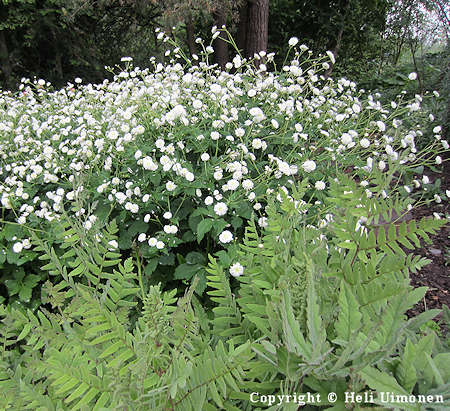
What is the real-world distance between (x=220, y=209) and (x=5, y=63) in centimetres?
745

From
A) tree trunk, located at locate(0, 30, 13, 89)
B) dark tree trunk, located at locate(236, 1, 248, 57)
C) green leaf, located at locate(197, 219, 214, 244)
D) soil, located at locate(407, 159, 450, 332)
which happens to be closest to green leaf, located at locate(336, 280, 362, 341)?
green leaf, located at locate(197, 219, 214, 244)

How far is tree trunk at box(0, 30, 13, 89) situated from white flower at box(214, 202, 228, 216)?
280 inches

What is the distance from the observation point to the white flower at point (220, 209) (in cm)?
182

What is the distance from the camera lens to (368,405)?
487 millimetres

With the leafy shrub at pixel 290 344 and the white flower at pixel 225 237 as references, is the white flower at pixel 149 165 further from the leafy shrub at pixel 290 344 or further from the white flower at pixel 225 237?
the leafy shrub at pixel 290 344

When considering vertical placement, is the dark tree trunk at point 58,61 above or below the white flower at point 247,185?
above

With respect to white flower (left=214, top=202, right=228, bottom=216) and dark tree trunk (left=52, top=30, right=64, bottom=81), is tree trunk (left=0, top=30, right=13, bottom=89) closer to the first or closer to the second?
dark tree trunk (left=52, top=30, right=64, bottom=81)

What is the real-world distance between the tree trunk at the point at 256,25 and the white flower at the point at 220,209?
3.96 meters

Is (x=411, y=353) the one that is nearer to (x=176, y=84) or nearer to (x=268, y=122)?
(x=268, y=122)

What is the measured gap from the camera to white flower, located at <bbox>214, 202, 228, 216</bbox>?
1.82 metres

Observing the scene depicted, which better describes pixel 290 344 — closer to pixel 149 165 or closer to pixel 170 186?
pixel 170 186

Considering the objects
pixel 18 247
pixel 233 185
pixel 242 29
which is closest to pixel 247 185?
pixel 233 185

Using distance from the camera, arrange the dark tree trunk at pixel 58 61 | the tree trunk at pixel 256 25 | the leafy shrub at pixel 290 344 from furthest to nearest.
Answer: the dark tree trunk at pixel 58 61 < the tree trunk at pixel 256 25 < the leafy shrub at pixel 290 344

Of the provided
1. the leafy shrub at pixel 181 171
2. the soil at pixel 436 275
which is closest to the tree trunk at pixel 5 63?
the leafy shrub at pixel 181 171
